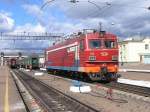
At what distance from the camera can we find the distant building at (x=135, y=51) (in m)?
118

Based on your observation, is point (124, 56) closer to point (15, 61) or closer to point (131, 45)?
point (131, 45)

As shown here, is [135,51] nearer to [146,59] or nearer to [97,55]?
[146,59]

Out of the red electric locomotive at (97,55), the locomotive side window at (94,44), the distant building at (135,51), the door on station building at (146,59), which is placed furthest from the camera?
the distant building at (135,51)

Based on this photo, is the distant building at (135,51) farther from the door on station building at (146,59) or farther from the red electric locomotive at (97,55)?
the red electric locomotive at (97,55)

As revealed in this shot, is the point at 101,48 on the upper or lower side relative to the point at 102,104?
upper

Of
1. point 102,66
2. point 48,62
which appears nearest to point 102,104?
point 102,66

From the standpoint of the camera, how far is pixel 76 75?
3759cm

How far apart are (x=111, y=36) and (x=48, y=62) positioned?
2451cm

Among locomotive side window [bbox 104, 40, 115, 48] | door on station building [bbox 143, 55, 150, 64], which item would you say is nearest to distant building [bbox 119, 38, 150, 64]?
door on station building [bbox 143, 55, 150, 64]

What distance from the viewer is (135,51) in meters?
121

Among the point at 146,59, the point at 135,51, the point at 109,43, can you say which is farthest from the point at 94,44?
the point at 135,51

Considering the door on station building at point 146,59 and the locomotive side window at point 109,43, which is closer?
the locomotive side window at point 109,43

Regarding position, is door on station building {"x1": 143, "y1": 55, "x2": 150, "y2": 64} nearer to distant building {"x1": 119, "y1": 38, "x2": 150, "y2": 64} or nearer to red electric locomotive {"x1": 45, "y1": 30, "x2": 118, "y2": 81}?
distant building {"x1": 119, "y1": 38, "x2": 150, "y2": 64}

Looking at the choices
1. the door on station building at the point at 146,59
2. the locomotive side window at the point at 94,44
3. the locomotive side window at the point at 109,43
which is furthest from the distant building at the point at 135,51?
the locomotive side window at the point at 94,44
